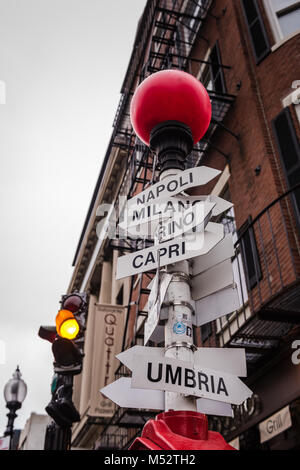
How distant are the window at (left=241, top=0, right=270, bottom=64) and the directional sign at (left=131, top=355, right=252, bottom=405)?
8.67 meters

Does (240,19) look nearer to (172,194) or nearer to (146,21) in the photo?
(146,21)

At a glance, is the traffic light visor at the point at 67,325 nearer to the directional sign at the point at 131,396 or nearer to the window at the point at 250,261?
the directional sign at the point at 131,396

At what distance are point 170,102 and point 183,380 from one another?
2.19 meters

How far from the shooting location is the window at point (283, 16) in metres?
9.92

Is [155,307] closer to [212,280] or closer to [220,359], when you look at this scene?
[212,280]

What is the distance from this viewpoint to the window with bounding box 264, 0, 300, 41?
992 centimetres

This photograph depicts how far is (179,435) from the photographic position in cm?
246

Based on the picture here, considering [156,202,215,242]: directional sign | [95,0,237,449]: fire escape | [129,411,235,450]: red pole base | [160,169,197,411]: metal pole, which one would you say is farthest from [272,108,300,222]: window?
[129,411,235,450]: red pole base

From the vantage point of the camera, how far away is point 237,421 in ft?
26.3

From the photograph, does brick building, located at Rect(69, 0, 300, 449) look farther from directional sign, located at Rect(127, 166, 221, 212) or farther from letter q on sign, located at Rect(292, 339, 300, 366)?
directional sign, located at Rect(127, 166, 221, 212)

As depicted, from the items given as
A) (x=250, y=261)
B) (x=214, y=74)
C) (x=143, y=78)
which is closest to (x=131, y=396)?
(x=250, y=261)

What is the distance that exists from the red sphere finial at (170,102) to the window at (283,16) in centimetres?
719

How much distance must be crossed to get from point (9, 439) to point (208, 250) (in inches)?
438

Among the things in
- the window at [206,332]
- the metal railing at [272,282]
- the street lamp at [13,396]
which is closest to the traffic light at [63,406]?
the metal railing at [272,282]
